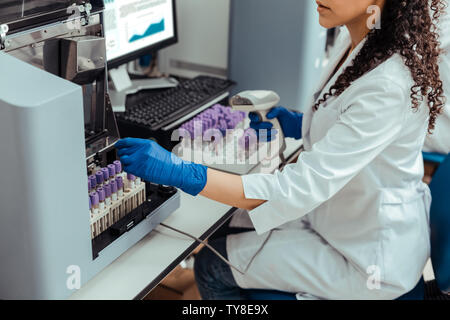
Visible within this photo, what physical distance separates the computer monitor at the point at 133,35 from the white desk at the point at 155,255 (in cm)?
55

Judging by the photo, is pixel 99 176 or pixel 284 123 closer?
pixel 99 176

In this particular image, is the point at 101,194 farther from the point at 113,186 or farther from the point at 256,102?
the point at 256,102

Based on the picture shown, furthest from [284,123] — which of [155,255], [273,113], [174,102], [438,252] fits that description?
[155,255]

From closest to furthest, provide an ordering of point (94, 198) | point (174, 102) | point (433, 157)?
point (94, 198), point (174, 102), point (433, 157)

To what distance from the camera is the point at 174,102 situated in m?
1.69

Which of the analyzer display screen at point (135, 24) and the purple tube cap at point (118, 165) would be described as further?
the analyzer display screen at point (135, 24)

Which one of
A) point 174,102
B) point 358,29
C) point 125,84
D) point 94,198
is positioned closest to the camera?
point 94,198

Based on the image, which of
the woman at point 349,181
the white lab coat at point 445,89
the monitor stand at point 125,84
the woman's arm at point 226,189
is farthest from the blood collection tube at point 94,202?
the white lab coat at point 445,89

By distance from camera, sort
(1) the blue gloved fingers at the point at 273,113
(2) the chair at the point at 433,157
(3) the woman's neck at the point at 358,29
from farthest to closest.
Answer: (2) the chair at the point at 433,157
(1) the blue gloved fingers at the point at 273,113
(3) the woman's neck at the point at 358,29

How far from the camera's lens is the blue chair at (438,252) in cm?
132

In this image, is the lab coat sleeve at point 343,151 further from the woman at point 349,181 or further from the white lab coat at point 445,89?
the white lab coat at point 445,89

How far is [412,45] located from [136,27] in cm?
95
